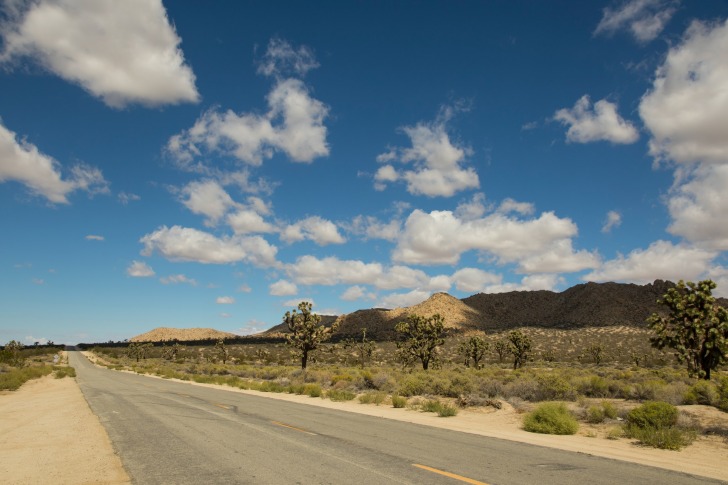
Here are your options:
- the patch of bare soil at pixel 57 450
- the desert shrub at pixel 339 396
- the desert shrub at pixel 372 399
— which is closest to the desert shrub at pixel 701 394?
the desert shrub at pixel 372 399

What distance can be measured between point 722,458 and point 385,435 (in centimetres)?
817

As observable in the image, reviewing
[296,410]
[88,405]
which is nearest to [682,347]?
[296,410]

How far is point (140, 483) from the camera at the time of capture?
25.5ft

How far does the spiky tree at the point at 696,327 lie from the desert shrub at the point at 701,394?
30.3 feet

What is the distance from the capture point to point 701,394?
19.3 metres

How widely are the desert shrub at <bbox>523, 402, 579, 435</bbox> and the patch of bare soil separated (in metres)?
12.3

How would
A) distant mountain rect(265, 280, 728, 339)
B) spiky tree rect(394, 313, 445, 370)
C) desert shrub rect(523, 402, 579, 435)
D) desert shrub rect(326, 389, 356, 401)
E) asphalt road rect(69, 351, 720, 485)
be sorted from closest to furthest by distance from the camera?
asphalt road rect(69, 351, 720, 485) → desert shrub rect(523, 402, 579, 435) → desert shrub rect(326, 389, 356, 401) → spiky tree rect(394, 313, 445, 370) → distant mountain rect(265, 280, 728, 339)

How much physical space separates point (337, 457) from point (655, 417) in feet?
33.2

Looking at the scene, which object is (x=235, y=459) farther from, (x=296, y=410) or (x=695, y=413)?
(x=695, y=413)

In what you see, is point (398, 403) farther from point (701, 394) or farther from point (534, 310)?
point (534, 310)

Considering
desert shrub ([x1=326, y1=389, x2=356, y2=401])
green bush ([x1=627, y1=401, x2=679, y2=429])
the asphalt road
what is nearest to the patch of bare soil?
the asphalt road

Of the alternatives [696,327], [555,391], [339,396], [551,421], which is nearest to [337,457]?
[551,421]

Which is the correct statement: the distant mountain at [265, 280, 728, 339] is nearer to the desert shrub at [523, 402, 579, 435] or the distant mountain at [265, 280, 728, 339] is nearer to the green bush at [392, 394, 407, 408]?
the green bush at [392, 394, 407, 408]

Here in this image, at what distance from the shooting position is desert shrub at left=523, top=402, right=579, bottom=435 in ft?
47.4
